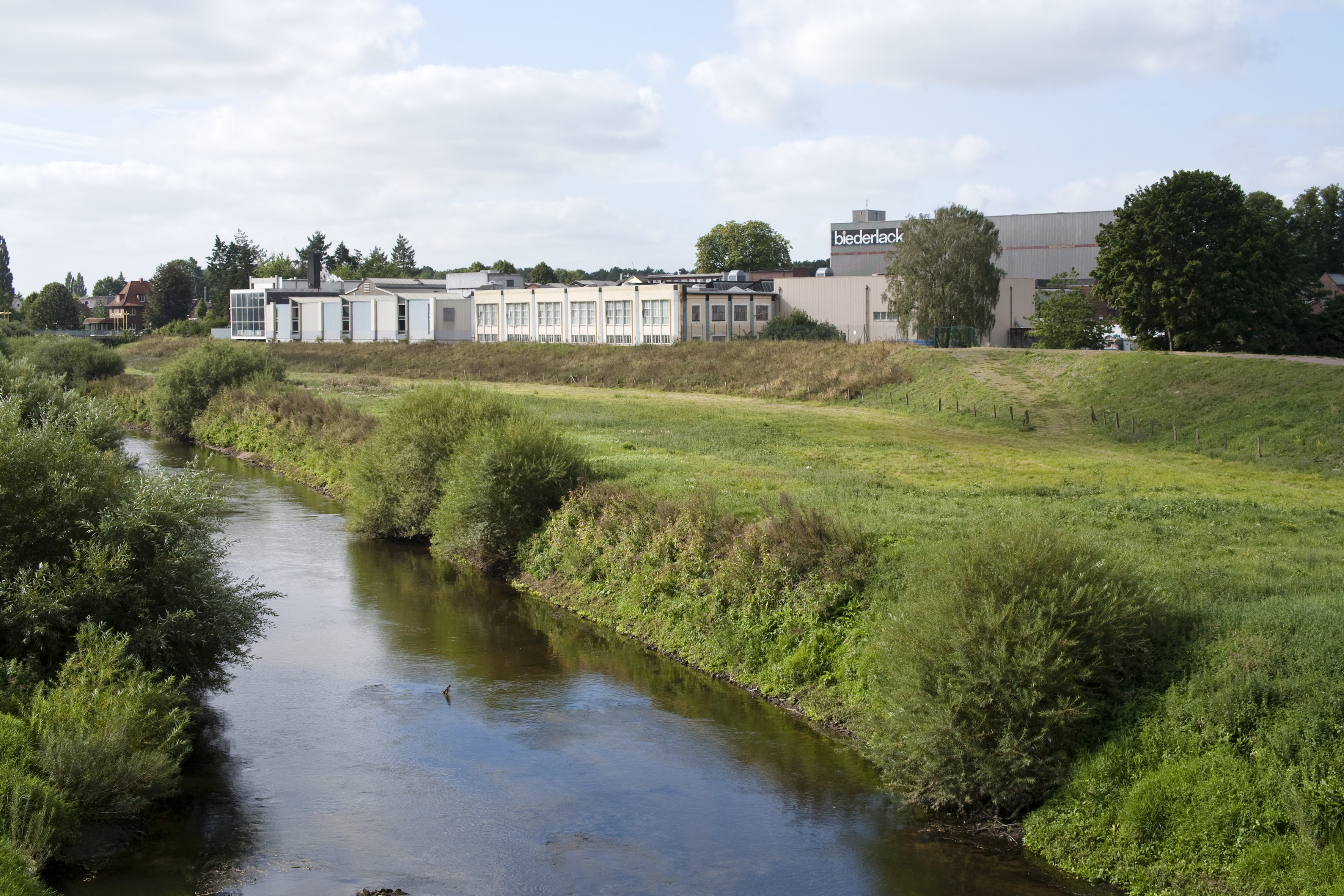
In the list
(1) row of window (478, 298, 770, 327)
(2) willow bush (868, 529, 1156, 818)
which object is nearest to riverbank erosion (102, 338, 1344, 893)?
(2) willow bush (868, 529, 1156, 818)

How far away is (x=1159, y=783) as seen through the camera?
14.4m

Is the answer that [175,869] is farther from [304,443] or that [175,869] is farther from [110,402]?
[304,443]

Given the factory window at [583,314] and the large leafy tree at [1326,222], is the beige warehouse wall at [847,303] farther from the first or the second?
the large leafy tree at [1326,222]

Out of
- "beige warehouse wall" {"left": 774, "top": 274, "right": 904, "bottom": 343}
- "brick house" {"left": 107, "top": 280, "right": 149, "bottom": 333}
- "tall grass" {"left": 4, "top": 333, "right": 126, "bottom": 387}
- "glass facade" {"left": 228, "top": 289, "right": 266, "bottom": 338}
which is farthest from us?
"brick house" {"left": 107, "top": 280, "right": 149, "bottom": 333}

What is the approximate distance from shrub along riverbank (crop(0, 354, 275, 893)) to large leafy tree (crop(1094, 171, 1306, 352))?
5035cm

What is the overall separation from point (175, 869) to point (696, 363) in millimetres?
62179

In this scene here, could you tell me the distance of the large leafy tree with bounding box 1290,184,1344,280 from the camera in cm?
11025

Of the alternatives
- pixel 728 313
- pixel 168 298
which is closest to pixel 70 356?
pixel 728 313

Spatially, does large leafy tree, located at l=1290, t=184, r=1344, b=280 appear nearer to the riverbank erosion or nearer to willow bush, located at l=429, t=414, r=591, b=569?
the riverbank erosion

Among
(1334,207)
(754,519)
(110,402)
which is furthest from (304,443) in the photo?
(1334,207)

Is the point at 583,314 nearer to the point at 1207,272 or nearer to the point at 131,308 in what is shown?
the point at 1207,272

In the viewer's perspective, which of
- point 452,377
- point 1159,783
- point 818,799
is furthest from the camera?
point 452,377

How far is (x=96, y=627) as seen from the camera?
17484mm

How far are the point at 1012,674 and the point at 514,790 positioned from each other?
759cm
